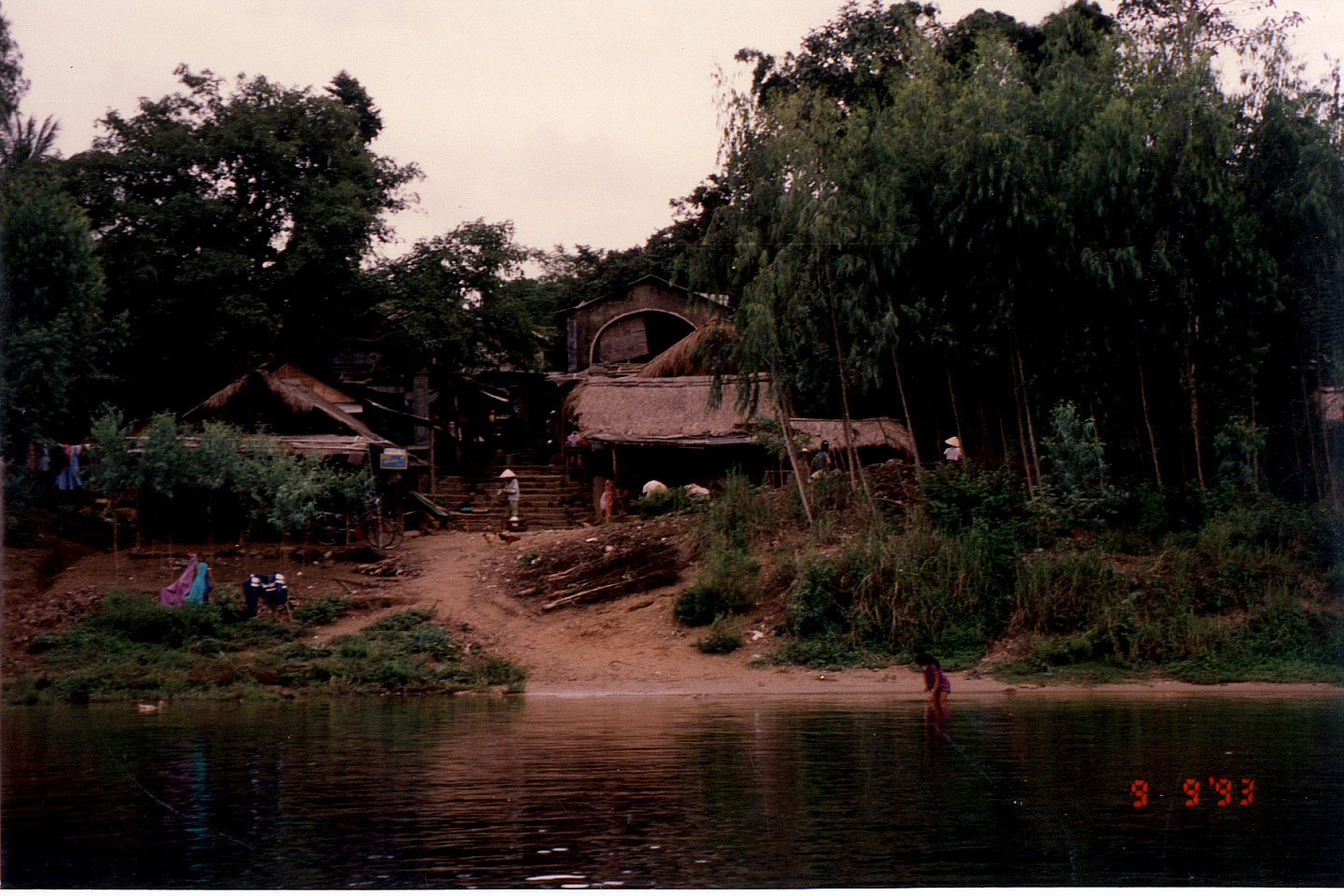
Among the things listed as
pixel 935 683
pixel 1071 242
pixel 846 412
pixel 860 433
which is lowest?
pixel 935 683

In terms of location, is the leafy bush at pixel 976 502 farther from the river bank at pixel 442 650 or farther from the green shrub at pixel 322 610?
the green shrub at pixel 322 610

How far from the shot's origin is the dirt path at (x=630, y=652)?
16812 millimetres

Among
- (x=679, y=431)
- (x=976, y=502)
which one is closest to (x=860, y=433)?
(x=679, y=431)

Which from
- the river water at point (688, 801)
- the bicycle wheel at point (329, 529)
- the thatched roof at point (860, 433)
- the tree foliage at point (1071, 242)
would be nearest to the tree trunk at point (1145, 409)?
the tree foliage at point (1071, 242)

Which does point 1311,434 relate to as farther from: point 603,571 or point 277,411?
point 277,411

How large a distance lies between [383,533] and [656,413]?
22.2 ft

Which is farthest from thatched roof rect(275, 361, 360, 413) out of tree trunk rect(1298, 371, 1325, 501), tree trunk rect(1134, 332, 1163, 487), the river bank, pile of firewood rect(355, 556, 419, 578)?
tree trunk rect(1298, 371, 1325, 501)

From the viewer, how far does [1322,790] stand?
9.22 meters

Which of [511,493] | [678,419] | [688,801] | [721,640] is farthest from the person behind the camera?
[511,493]

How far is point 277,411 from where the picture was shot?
26.1 metres

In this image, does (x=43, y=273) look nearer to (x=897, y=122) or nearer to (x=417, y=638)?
(x=417, y=638)

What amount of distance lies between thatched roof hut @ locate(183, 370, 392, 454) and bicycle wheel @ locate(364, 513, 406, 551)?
1.70 m

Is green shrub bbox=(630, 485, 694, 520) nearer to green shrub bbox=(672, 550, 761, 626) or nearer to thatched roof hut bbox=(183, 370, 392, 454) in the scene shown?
green shrub bbox=(672, 550, 761, 626)

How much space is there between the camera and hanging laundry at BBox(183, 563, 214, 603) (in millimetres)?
19922
